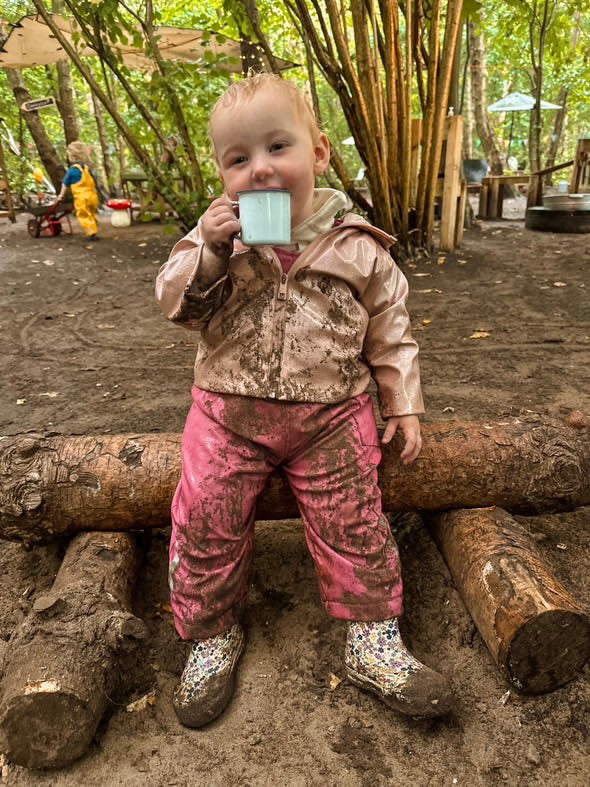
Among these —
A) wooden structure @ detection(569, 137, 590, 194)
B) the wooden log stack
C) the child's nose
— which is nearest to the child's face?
the child's nose

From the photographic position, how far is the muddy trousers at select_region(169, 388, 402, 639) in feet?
5.22

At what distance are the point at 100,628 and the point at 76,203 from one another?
8.63 meters

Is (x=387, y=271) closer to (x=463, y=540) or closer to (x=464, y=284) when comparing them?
(x=463, y=540)

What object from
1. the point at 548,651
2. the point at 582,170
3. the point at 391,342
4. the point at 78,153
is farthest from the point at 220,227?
the point at 582,170

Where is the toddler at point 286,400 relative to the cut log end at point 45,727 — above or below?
above

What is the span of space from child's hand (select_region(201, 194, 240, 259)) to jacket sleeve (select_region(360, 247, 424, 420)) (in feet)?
1.51

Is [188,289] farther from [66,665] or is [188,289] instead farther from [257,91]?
[66,665]

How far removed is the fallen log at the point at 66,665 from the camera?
134 cm

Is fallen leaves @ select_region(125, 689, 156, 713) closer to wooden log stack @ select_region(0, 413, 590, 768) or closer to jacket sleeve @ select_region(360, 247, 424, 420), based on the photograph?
wooden log stack @ select_region(0, 413, 590, 768)

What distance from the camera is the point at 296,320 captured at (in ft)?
5.39

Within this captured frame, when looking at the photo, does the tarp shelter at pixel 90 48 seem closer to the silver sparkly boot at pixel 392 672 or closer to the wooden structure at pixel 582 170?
the wooden structure at pixel 582 170

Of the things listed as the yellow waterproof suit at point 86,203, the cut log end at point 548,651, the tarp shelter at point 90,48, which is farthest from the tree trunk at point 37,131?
the cut log end at point 548,651

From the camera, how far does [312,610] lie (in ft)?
6.07

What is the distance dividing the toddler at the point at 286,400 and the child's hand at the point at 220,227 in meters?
0.01
